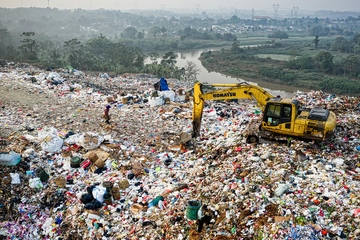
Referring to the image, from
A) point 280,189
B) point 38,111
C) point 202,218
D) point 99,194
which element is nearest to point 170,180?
point 99,194

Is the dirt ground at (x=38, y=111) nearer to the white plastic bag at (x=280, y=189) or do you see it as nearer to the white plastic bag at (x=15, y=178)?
the white plastic bag at (x=15, y=178)

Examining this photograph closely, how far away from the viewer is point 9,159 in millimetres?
5820

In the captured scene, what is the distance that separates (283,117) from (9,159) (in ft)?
18.1

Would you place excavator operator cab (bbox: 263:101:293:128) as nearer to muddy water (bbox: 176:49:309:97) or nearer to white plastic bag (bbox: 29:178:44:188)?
white plastic bag (bbox: 29:178:44:188)

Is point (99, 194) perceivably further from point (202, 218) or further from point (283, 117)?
point (283, 117)

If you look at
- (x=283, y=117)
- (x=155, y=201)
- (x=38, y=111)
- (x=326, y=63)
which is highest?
(x=326, y=63)

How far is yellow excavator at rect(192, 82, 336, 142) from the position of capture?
5.62 metres

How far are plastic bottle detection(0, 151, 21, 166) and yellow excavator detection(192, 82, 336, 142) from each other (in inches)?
158

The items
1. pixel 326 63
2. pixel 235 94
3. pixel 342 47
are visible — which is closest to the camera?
pixel 235 94

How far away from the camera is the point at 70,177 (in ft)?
19.6

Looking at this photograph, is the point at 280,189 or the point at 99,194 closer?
the point at 280,189

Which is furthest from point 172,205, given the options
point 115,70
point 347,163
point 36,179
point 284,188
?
point 115,70

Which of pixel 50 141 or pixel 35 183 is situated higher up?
pixel 50 141

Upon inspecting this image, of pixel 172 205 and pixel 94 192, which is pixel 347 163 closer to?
pixel 172 205
